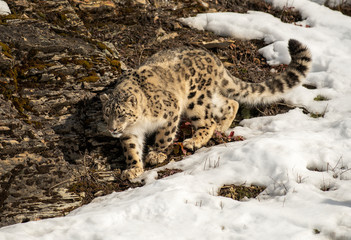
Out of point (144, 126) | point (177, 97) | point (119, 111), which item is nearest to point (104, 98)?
point (119, 111)

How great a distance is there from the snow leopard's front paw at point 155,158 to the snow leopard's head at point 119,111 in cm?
73

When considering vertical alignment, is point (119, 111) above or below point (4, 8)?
below

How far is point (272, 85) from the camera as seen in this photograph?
8547mm

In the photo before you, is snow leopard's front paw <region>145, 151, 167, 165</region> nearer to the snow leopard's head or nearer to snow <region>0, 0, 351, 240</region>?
snow <region>0, 0, 351, 240</region>

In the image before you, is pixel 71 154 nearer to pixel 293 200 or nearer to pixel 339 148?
pixel 293 200

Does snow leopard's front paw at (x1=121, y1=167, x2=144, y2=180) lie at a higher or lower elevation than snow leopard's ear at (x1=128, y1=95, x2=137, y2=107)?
lower

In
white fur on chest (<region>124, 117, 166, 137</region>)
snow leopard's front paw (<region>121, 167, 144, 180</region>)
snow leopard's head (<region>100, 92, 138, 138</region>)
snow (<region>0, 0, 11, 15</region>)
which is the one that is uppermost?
snow (<region>0, 0, 11, 15</region>)

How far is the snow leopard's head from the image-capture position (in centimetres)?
686

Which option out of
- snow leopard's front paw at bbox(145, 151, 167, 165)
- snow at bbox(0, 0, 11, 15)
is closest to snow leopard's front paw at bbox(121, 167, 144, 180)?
snow leopard's front paw at bbox(145, 151, 167, 165)

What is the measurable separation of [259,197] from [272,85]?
3.81 meters

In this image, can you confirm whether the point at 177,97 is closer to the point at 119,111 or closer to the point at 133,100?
the point at 133,100

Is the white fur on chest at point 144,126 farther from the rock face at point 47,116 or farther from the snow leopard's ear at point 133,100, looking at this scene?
the rock face at point 47,116

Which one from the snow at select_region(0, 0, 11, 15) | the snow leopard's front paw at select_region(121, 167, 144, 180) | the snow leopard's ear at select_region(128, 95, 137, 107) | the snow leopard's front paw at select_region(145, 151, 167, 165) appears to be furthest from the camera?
the snow at select_region(0, 0, 11, 15)

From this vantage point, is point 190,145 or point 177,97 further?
point 177,97
